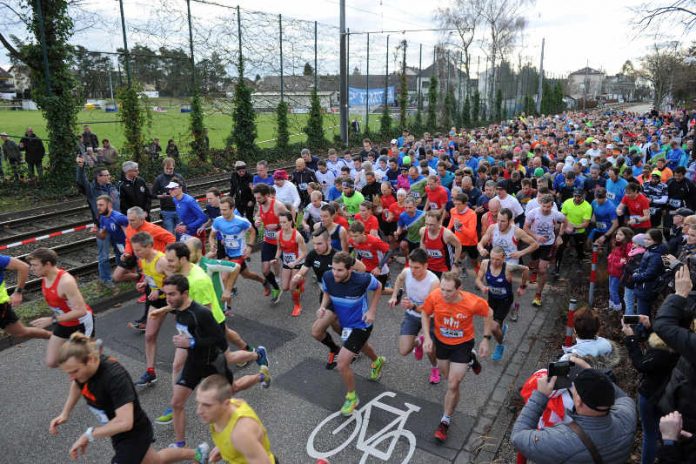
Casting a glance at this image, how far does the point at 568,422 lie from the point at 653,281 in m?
3.83

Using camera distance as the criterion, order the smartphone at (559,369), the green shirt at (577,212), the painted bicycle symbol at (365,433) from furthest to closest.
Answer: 1. the green shirt at (577,212)
2. the painted bicycle symbol at (365,433)
3. the smartphone at (559,369)

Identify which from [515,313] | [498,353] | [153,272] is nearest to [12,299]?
[153,272]

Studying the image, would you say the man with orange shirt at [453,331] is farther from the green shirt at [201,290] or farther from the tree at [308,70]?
the tree at [308,70]

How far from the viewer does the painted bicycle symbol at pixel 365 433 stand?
4.69 metres

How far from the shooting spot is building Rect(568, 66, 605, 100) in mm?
105338

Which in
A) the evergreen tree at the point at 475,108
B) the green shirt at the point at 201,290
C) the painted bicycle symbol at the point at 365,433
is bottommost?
the painted bicycle symbol at the point at 365,433

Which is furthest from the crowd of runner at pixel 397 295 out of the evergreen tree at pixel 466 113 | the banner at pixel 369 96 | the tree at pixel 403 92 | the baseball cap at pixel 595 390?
the evergreen tree at pixel 466 113

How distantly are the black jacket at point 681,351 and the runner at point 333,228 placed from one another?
14.1ft

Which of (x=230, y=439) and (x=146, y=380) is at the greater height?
(x=230, y=439)

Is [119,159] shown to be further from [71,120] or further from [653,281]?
[653,281]

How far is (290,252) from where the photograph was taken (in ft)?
24.9

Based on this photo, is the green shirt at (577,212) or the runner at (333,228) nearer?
the runner at (333,228)

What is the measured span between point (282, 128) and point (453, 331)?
67.5ft

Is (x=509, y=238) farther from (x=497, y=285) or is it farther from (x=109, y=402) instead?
(x=109, y=402)
